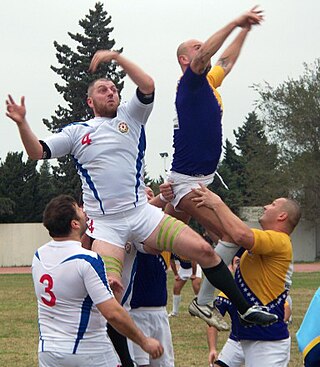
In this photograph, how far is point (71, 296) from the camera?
6414 mm

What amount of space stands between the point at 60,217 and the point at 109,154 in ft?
4.16

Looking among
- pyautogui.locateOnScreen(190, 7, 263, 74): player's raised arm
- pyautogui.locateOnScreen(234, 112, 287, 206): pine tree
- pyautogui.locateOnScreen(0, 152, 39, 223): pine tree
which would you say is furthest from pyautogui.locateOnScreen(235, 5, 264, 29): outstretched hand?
pyautogui.locateOnScreen(0, 152, 39, 223): pine tree

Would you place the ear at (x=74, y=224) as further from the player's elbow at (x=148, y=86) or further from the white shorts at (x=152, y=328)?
the white shorts at (x=152, y=328)

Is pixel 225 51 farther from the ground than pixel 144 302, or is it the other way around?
pixel 225 51

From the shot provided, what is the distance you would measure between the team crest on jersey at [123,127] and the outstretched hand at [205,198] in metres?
0.84

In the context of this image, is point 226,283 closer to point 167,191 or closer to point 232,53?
point 167,191

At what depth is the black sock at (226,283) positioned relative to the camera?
7.36 m

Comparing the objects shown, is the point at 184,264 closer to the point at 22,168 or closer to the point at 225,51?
the point at 225,51

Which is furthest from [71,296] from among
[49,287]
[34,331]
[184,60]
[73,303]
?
[34,331]

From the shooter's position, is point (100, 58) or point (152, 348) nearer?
point (152, 348)

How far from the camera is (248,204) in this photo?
5944cm

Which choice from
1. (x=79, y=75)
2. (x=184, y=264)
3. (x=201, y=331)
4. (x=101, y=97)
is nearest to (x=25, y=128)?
(x=101, y=97)

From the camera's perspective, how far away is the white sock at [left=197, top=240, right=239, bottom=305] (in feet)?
25.7

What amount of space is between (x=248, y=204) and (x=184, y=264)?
46438mm
